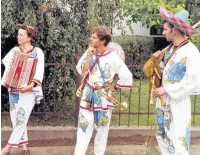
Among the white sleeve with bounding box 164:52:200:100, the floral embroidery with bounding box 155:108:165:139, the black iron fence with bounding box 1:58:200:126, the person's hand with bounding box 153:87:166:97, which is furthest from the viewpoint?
the black iron fence with bounding box 1:58:200:126

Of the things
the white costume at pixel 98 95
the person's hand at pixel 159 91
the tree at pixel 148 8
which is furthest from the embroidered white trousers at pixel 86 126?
the tree at pixel 148 8

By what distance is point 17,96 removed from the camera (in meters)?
4.54

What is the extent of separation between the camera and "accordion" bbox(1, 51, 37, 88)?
4438 millimetres

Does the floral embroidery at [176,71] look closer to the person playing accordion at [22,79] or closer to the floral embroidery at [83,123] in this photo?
the floral embroidery at [83,123]

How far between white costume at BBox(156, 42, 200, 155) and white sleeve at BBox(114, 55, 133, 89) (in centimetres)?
54

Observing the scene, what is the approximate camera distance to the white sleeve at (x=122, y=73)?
4371 mm

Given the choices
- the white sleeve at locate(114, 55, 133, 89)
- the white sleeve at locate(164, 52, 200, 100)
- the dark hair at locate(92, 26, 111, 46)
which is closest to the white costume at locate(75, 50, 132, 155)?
the white sleeve at locate(114, 55, 133, 89)

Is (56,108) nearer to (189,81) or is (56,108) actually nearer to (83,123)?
(83,123)

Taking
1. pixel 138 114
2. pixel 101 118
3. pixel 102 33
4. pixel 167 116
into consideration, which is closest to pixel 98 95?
pixel 101 118

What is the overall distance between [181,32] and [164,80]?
47 cm

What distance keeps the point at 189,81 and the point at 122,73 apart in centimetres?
89

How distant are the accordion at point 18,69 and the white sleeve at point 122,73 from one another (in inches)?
35.5

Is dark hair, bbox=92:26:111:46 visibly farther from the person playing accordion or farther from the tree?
the tree

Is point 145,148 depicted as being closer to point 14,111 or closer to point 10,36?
point 14,111
